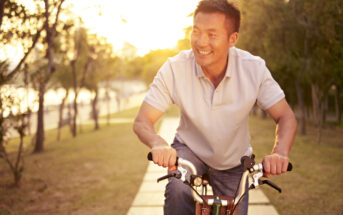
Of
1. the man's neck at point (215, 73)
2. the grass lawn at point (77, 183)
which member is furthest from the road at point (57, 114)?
the man's neck at point (215, 73)

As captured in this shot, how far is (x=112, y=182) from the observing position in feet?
23.6

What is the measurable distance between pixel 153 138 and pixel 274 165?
0.79 meters

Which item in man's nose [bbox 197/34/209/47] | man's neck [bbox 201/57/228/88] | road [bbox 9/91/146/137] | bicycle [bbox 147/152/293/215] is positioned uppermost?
man's nose [bbox 197/34/209/47]

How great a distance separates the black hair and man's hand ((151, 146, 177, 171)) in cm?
111

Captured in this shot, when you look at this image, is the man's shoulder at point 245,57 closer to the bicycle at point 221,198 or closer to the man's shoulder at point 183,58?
the man's shoulder at point 183,58

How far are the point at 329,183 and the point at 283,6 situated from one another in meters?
6.41

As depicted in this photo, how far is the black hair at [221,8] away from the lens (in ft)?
8.45

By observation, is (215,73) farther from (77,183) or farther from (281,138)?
(77,183)

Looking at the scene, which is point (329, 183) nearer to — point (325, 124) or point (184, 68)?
point (184, 68)

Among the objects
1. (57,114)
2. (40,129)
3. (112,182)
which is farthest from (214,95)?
(57,114)

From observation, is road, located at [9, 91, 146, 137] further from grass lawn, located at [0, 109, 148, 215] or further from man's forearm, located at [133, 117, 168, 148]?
man's forearm, located at [133, 117, 168, 148]

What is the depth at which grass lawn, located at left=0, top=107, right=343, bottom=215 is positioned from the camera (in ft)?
18.2

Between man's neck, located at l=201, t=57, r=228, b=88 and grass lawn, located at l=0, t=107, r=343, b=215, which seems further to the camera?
grass lawn, located at l=0, t=107, r=343, b=215

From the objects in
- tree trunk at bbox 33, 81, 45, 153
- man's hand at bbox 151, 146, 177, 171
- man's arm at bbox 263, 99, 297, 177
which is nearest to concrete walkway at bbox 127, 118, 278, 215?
man's arm at bbox 263, 99, 297, 177
